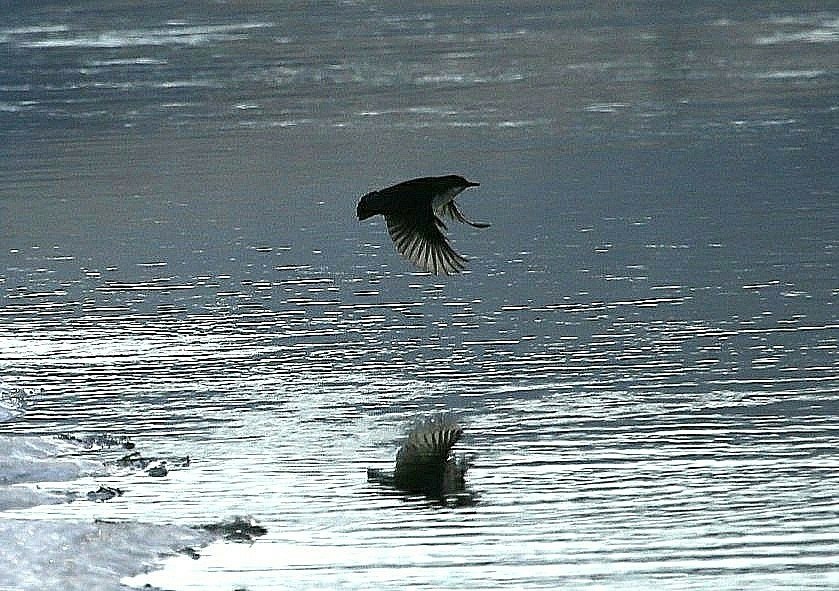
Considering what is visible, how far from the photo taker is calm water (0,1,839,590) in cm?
1111

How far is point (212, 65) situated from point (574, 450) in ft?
102

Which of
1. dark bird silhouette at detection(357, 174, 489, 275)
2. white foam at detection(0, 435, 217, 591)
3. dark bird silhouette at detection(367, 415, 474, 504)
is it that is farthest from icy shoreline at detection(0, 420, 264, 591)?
dark bird silhouette at detection(357, 174, 489, 275)

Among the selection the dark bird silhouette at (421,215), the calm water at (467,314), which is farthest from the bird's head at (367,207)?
the calm water at (467,314)

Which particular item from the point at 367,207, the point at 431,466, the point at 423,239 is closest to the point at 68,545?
the point at 431,466

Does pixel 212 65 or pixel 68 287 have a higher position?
pixel 212 65

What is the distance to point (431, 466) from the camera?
12617 millimetres

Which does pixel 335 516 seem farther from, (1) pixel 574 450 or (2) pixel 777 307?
(2) pixel 777 307

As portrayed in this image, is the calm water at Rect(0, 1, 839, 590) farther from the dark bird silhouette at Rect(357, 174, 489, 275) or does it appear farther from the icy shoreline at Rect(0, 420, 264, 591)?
the dark bird silhouette at Rect(357, 174, 489, 275)

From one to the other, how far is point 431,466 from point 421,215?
68.0 inches

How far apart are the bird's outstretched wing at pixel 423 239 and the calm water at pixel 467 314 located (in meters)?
1.33

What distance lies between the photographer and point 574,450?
1271 centimetres

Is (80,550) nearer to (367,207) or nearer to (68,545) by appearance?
(68,545)

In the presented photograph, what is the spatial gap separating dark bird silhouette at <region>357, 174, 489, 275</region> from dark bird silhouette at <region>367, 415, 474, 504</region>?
120 centimetres

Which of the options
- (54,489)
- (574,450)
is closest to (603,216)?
(574,450)
